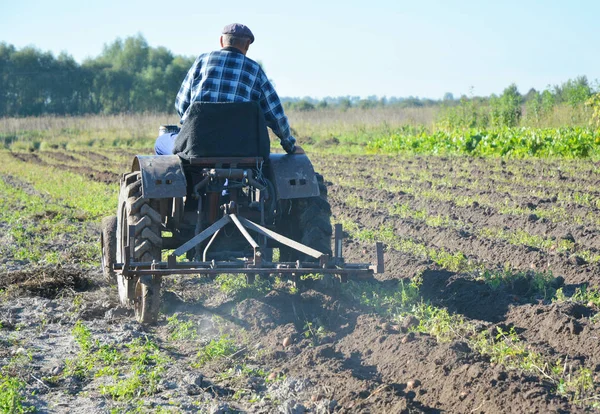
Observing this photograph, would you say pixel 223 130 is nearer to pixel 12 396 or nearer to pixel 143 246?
pixel 143 246

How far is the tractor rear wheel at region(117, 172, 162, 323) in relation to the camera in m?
5.54

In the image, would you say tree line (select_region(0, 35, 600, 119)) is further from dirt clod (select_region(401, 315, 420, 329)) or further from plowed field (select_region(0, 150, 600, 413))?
dirt clod (select_region(401, 315, 420, 329))

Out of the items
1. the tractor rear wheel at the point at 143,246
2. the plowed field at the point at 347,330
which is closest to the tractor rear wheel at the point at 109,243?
the plowed field at the point at 347,330

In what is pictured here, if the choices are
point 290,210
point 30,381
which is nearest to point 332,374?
point 30,381

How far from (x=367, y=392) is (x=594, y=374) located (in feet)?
Result: 4.18

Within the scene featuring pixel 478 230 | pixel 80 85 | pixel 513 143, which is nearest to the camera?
pixel 478 230

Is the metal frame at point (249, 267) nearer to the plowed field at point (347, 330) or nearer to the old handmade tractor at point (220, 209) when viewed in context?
the old handmade tractor at point (220, 209)

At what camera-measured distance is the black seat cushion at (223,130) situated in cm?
564

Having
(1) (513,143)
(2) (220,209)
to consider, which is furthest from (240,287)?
(1) (513,143)

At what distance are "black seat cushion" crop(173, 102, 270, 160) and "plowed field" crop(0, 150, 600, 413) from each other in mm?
1190

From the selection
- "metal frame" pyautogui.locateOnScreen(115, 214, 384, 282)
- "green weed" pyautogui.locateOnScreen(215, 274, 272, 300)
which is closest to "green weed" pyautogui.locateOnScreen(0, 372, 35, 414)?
"metal frame" pyautogui.locateOnScreen(115, 214, 384, 282)

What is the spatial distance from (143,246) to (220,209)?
26.9 inches

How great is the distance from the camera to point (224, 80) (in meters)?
5.81

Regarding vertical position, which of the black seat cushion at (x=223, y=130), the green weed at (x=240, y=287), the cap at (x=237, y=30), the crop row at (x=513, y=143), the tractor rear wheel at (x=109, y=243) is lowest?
the green weed at (x=240, y=287)
